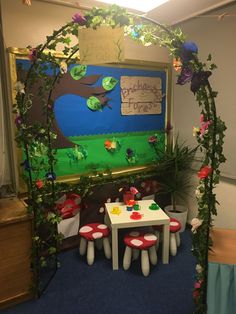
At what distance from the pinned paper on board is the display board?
0.80 meters

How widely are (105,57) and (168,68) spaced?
1737 mm

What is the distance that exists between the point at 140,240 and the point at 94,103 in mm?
1401

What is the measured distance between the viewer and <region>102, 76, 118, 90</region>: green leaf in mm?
2746

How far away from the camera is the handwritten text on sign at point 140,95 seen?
2.90 m

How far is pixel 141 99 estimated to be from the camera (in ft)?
9.91

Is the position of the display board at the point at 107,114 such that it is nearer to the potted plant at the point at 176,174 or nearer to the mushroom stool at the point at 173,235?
the potted plant at the point at 176,174

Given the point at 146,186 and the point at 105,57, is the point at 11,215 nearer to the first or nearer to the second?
the point at 105,57

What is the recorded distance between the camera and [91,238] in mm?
2436

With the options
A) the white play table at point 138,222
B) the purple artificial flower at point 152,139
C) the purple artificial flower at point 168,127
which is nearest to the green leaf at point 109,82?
the purple artificial flower at point 152,139

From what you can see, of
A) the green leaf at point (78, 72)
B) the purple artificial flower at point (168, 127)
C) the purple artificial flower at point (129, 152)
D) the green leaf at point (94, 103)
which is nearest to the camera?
the green leaf at point (78, 72)

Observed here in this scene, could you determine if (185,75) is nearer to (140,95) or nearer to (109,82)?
Result: (109,82)

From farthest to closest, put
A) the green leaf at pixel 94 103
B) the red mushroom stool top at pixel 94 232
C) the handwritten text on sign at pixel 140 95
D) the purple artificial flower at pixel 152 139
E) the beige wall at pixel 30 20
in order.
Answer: the purple artificial flower at pixel 152 139 → the handwritten text on sign at pixel 140 95 → the green leaf at pixel 94 103 → the red mushroom stool top at pixel 94 232 → the beige wall at pixel 30 20

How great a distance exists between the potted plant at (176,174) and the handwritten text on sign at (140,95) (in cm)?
52

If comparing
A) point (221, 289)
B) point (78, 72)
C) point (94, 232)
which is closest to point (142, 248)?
point (94, 232)
